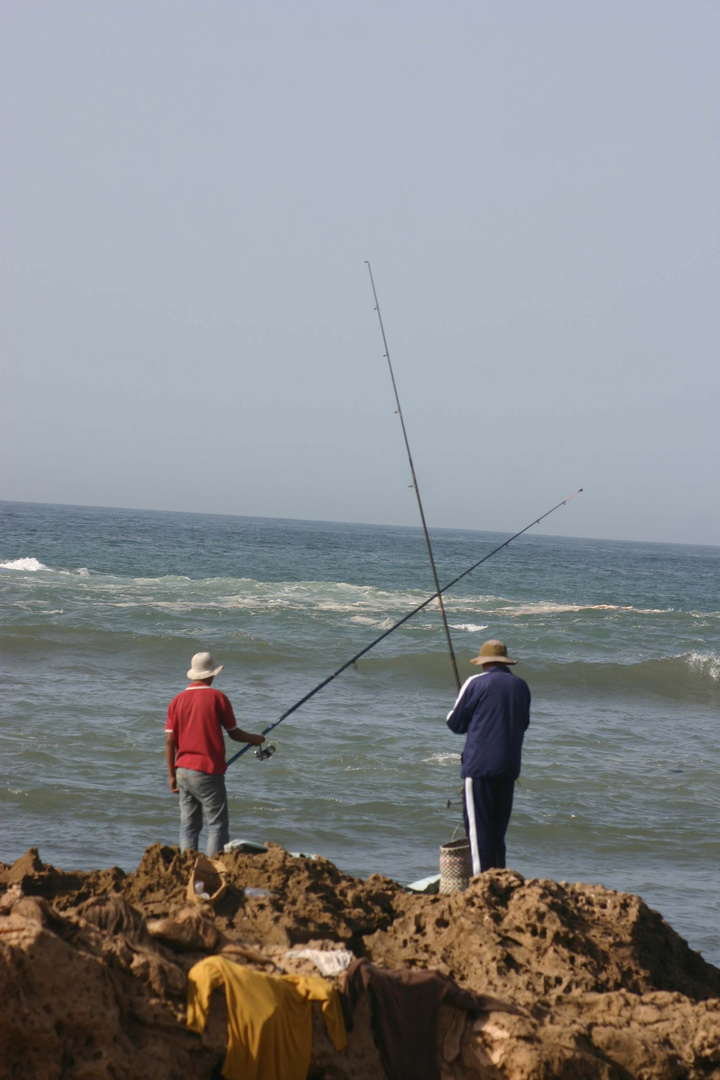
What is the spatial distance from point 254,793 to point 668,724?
6.18 m

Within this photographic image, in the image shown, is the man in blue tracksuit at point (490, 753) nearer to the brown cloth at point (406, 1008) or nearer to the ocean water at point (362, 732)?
the ocean water at point (362, 732)

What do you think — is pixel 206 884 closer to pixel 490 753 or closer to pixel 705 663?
pixel 490 753

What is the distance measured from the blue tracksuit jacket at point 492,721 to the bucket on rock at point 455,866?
364 mm

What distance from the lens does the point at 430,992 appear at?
306 cm

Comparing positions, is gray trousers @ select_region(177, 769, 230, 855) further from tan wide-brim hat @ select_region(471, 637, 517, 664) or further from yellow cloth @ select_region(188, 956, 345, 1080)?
yellow cloth @ select_region(188, 956, 345, 1080)

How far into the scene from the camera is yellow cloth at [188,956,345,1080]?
2.76m

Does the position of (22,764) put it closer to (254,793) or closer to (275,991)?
(254,793)

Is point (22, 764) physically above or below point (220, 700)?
below

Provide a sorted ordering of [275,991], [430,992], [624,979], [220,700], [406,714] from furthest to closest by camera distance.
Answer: [406,714], [220,700], [624,979], [430,992], [275,991]

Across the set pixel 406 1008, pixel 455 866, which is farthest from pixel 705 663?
pixel 406 1008

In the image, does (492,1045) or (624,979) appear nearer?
(492,1045)

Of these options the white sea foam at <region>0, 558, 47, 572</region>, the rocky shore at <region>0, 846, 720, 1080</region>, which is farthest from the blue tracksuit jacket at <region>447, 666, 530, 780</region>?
the white sea foam at <region>0, 558, 47, 572</region>

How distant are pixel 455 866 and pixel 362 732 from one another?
516 centimetres

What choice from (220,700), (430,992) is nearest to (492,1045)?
(430,992)
